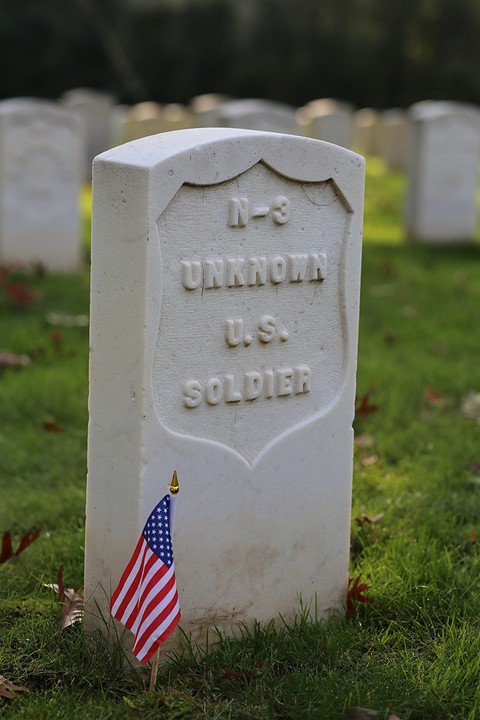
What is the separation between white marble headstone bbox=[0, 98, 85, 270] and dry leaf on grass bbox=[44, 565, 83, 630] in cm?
626

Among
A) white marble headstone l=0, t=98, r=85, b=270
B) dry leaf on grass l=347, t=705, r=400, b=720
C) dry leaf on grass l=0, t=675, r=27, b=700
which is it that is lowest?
dry leaf on grass l=0, t=675, r=27, b=700

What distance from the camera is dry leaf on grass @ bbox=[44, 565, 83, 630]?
2967 mm

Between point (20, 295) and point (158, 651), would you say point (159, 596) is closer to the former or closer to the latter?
point (158, 651)

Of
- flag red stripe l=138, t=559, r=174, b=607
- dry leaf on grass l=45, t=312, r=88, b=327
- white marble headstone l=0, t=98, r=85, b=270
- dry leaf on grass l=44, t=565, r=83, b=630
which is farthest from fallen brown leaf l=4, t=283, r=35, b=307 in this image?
flag red stripe l=138, t=559, r=174, b=607

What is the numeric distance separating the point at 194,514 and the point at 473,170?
8927mm

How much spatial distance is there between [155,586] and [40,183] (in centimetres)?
687

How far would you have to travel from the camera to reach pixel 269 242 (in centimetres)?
288

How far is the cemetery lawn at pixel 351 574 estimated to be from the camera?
2.63 meters

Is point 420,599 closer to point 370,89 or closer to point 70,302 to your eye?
point 70,302

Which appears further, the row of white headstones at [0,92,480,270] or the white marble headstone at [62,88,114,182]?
the white marble headstone at [62,88,114,182]

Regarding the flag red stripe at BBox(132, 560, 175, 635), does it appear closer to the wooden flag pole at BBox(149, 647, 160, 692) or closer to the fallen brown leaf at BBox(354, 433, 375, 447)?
the wooden flag pole at BBox(149, 647, 160, 692)

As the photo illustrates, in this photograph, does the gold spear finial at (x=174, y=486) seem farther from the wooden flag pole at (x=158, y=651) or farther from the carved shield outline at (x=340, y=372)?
the carved shield outline at (x=340, y=372)

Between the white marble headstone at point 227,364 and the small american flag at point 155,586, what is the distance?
111mm

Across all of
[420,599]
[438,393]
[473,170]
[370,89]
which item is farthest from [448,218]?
[370,89]
